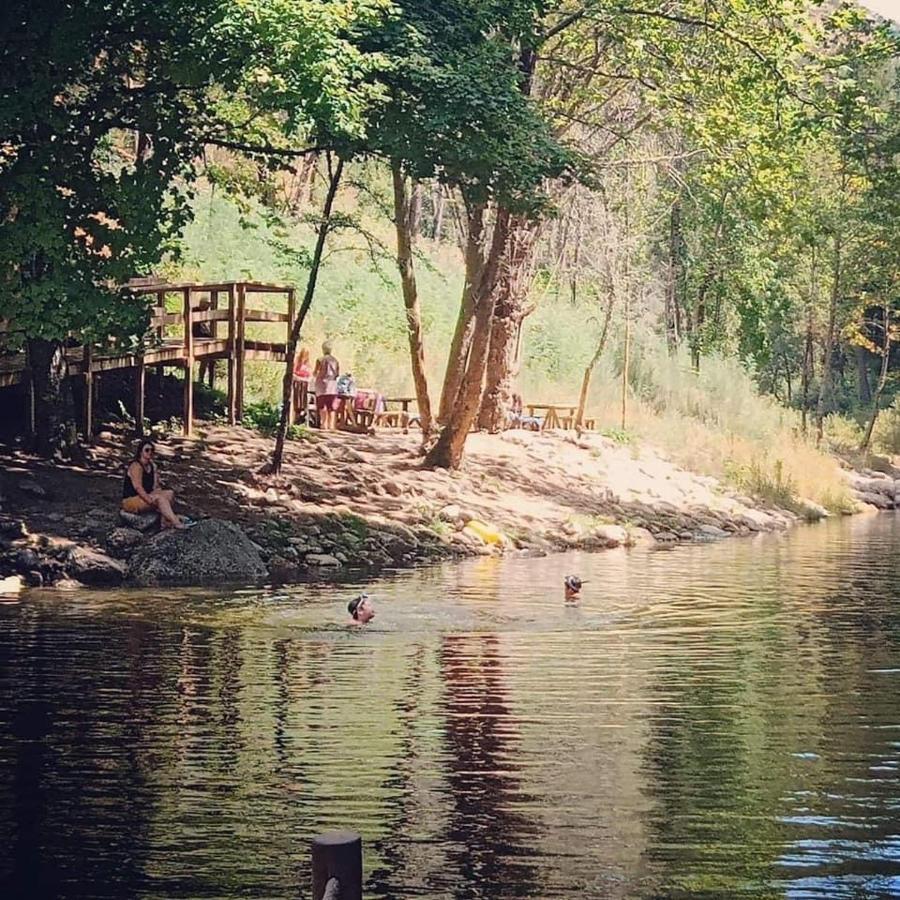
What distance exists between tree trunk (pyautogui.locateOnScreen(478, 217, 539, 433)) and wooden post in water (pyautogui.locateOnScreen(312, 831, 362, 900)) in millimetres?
21206

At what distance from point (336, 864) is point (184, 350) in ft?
61.1

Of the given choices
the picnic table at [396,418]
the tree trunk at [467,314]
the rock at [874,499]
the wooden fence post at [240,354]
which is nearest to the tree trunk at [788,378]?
the rock at [874,499]

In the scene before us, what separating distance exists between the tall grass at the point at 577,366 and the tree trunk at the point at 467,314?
12.7ft

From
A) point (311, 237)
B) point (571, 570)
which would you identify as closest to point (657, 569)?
point (571, 570)

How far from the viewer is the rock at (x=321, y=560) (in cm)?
1981

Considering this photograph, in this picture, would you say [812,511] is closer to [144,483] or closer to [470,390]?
[470,390]

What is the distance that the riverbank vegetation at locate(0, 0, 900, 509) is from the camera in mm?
Result: 17000

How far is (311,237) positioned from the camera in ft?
138

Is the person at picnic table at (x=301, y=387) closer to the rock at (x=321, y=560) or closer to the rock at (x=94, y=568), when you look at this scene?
the rock at (x=321, y=560)

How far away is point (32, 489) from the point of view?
63.5 feet

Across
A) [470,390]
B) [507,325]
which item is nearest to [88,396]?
[470,390]

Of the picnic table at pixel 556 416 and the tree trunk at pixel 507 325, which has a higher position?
the tree trunk at pixel 507 325

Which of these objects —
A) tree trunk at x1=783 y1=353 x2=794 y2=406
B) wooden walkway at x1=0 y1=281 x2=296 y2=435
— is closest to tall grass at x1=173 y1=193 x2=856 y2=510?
wooden walkway at x1=0 y1=281 x2=296 y2=435

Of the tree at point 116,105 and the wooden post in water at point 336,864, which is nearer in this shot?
the wooden post in water at point 336,864
